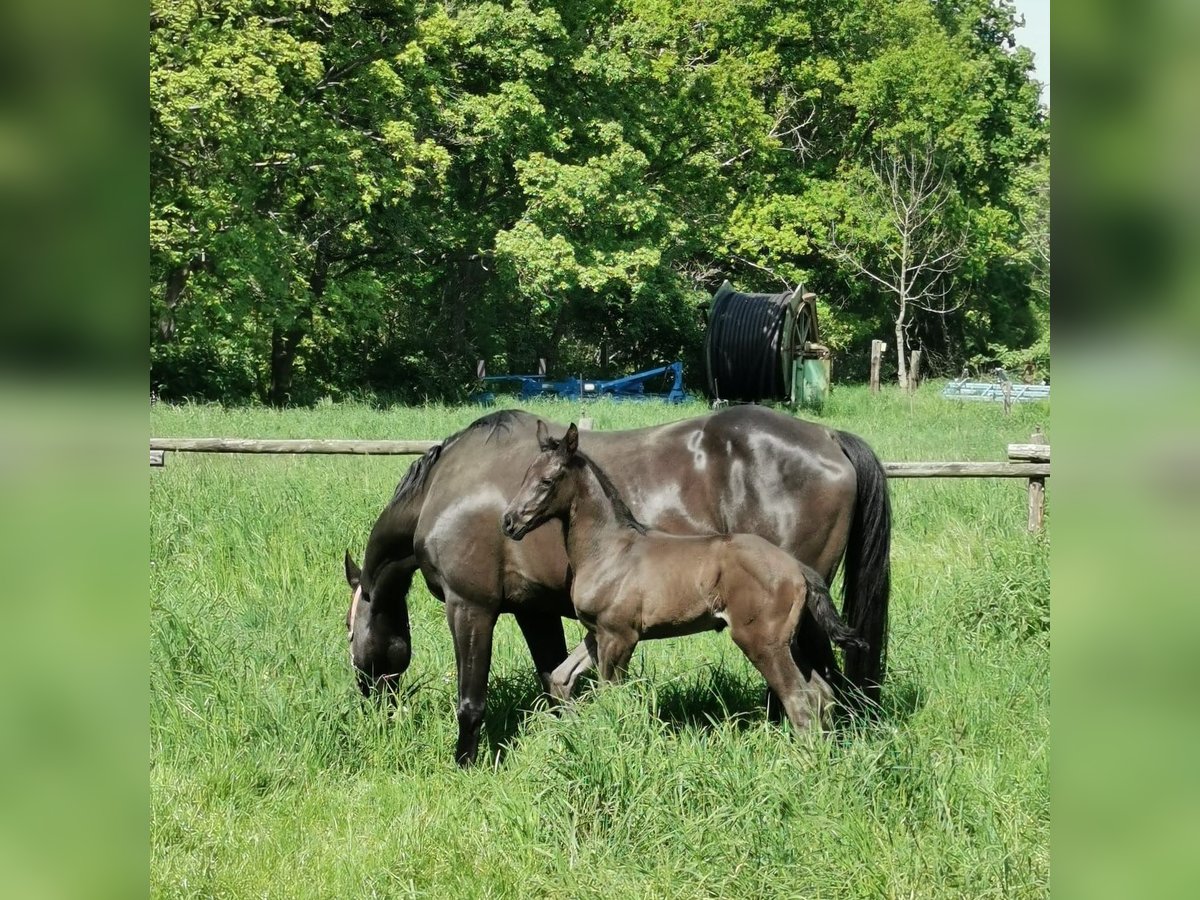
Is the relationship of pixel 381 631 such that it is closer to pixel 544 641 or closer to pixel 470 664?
pixel 470 664

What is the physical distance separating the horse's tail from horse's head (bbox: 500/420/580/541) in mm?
1436

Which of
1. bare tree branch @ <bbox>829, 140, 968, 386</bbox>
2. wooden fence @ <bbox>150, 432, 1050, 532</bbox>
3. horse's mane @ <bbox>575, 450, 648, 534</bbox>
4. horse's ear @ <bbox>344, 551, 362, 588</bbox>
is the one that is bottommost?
horse's ear @ <bbox>344, 551, 362, 588</bbox>

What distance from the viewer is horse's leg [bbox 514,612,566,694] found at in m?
5.75

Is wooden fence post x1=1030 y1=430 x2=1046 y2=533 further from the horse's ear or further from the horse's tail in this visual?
the horse's ear

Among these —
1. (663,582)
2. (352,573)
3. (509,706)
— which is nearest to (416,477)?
(352,573)

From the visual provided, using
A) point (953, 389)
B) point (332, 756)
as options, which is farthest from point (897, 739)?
point (953, 389)

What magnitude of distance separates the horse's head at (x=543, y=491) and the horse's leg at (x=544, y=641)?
104 centimetres

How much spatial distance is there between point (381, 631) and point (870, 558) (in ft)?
8.24

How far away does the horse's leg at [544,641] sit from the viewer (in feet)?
18.9

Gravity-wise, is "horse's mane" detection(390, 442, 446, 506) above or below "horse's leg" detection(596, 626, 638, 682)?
above

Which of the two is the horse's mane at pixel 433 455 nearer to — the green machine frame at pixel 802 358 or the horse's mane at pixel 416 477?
the horse's mane at pixel 416 477

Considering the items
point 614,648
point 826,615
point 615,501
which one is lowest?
point 614,648

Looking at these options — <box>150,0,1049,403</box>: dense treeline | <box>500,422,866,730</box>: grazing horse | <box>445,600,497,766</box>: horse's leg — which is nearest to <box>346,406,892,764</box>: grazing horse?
<box>445,600,497,766</box>: horse's leg

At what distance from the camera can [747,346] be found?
24250mm
